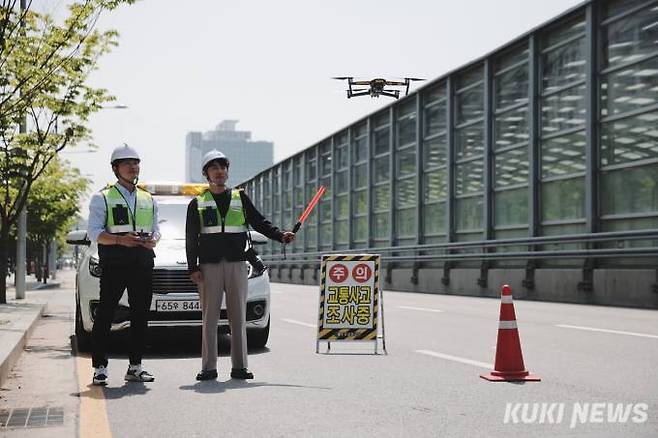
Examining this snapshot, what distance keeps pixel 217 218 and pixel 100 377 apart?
1545 millimetres

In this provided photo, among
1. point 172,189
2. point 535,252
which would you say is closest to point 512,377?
point 172,189

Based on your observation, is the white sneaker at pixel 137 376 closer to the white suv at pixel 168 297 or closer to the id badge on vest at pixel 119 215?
the id badge on vest at pixel 119 215

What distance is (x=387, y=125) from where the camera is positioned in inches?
1417

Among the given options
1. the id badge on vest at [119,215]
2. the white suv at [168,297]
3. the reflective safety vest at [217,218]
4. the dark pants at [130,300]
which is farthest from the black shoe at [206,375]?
the white suv at [168,297]

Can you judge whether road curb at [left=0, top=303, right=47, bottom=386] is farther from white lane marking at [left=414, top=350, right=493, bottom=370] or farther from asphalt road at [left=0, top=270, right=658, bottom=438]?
white lane marking at [left=414, top=350, right=493, bottom=370]

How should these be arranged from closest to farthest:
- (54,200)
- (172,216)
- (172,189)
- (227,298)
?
1. (227,298)
2. (172,216)
3. (172,189)
4. (54,200)

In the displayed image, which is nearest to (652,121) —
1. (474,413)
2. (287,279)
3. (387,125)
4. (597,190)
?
(597,190)

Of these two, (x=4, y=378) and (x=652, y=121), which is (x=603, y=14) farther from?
(x=4, y=378)

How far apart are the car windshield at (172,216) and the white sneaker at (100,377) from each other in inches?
126

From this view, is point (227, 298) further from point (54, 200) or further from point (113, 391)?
point (54, 200)

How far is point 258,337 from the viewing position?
33.7 feet

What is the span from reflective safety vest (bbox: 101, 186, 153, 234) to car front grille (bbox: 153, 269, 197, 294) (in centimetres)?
181

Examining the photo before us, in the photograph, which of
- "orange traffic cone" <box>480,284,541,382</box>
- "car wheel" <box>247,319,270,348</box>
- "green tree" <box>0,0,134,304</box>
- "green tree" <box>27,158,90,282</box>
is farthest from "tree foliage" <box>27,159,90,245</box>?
"orange traffic cone" <box>480,284,541,382</box>

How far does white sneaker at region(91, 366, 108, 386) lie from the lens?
754 centimetres
